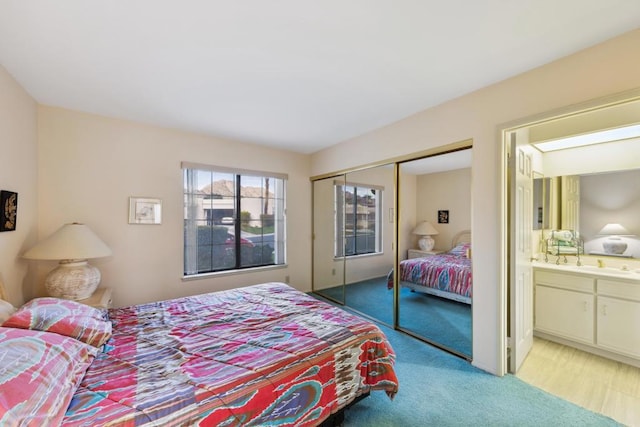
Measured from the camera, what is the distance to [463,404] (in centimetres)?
190

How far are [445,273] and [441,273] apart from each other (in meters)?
0.04

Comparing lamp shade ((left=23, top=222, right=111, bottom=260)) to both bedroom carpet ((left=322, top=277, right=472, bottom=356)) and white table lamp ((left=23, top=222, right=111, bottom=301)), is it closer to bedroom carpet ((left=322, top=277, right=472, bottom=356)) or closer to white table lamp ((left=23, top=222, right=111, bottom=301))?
white table lamp ((left=23, top=222, right=111, bottom=301))

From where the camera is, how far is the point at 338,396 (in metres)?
1.61

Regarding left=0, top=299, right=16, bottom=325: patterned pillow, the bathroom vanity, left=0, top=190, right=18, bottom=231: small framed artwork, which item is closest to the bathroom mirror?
the bathroom vanity

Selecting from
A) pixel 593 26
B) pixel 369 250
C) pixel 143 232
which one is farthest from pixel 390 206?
pixel 143 232

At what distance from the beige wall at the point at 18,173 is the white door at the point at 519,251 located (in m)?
4.10

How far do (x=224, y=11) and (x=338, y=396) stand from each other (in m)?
2.37

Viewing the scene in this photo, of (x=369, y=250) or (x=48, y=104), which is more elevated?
(x=48, y=104)

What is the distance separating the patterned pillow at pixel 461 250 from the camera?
8.50 ft

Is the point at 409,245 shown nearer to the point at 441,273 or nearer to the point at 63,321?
the point at 441,273

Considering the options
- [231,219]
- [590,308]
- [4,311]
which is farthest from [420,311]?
[4,311]

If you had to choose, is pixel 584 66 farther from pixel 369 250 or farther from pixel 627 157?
pixel 369 250

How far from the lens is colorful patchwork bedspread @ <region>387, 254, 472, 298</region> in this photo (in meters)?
2.64

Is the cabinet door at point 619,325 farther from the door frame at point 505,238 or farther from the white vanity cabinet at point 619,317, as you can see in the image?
the door frame at point 505,238
